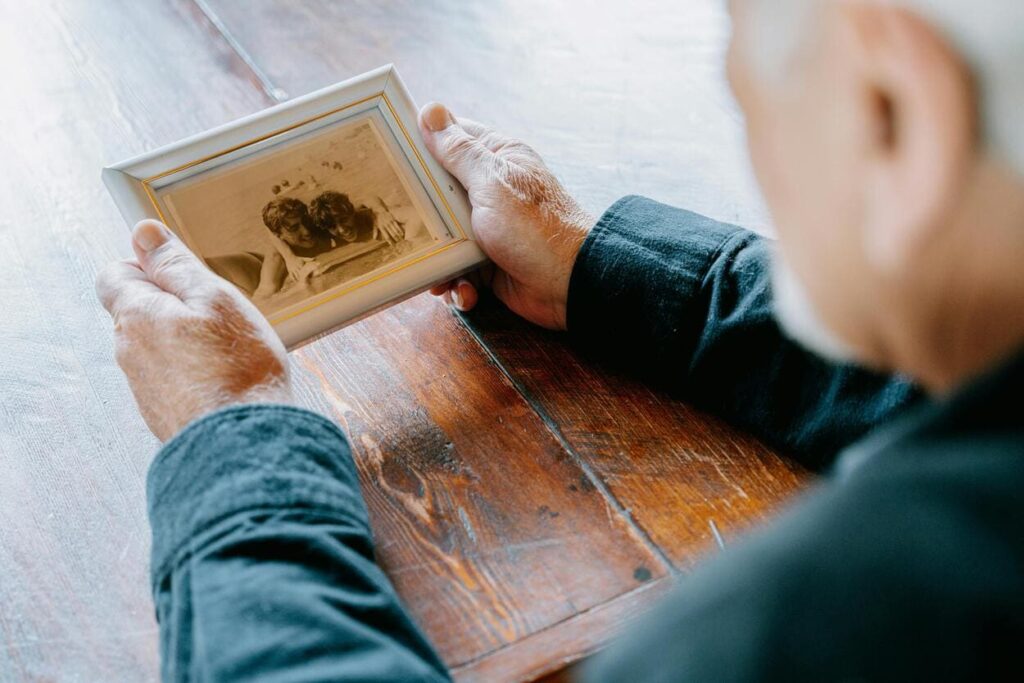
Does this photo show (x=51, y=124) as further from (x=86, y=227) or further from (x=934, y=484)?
(x=934, y=484)

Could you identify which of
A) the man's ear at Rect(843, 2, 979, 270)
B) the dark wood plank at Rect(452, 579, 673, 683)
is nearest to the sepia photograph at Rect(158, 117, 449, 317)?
the dark wood plank at Rect(452, 579, 673, 683)

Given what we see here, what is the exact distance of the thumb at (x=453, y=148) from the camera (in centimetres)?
95

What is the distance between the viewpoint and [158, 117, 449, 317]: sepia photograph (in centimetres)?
86

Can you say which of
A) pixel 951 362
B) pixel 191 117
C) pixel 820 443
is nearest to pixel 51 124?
pixel 191 117

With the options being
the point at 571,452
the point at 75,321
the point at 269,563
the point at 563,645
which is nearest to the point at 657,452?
the point at 571,452

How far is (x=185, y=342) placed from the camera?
0.79 meters

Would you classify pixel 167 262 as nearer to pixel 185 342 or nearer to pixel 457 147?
pixel 185 342

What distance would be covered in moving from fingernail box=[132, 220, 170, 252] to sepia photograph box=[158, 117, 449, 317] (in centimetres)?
3

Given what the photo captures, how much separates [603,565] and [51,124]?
2.91 feet

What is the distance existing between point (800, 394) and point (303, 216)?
49 centimetres

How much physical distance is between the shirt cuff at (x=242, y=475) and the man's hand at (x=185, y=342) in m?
0.05

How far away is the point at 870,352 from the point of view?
53 centimetres

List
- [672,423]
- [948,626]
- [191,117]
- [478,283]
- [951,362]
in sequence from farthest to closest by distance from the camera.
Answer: [191,117] → [478,283] → [672,423] → [951,362] → [948,626]

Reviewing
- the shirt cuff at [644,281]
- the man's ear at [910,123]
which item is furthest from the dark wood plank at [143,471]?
the man's ear at [910,123]
